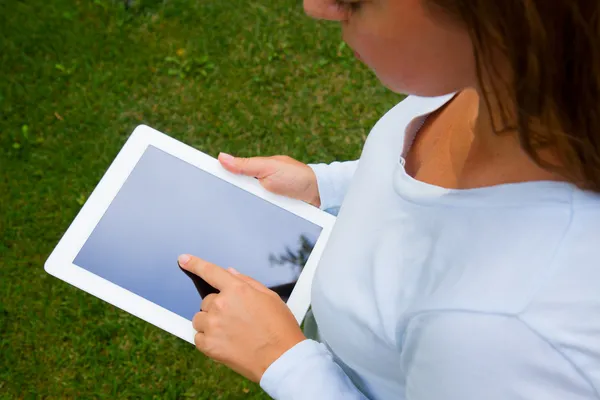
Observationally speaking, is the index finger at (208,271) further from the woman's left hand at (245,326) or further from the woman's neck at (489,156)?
the woman's neck at (489,156)

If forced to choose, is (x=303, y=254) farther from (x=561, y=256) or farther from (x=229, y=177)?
(x=561, y=256)

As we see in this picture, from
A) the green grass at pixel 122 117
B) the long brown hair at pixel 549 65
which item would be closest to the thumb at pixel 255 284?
the long brown hair at pixel 549 65

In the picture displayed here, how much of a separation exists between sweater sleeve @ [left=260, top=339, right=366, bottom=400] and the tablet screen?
0.32 m

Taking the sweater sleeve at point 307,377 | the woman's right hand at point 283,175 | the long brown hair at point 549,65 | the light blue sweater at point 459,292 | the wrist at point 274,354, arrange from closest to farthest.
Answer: the long brown hair at point 549,65
the light blue sweater at point 459,292
the sweater sleeve at point 307,377
the wrist at point 274,354
the woman's right hand at point 283,175

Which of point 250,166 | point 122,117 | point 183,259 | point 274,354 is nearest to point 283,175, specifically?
point 250,166

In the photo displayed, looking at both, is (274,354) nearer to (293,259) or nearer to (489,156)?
(293,259)

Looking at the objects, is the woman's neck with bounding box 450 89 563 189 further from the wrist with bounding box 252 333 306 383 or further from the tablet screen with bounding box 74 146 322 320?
the tablet screen with bounding box 74 146 322 320

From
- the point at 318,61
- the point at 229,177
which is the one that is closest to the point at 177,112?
the point at 318,61

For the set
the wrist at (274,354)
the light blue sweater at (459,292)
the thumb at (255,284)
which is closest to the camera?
the light blue sweater at (459,292)

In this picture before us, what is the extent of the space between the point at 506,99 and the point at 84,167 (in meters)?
2.06

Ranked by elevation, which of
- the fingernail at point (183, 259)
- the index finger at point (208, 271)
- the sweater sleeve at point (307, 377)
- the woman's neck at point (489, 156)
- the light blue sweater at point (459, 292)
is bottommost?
the fingernail at point (183, 259)

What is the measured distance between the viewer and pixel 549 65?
1.64 feet

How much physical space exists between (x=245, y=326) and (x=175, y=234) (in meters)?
0.44

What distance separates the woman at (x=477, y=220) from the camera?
516 mm
